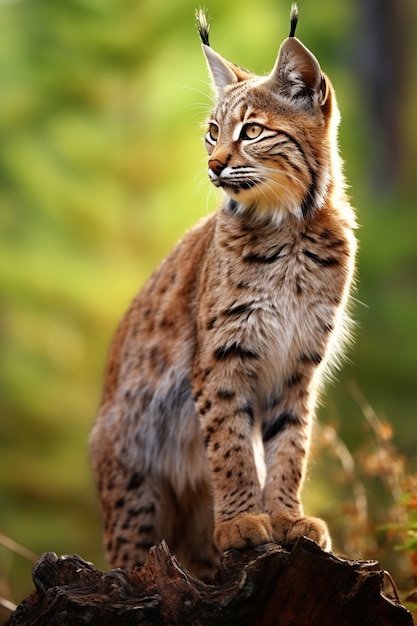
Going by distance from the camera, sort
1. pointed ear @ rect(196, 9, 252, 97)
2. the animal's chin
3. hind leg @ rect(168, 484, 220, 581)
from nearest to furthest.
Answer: the animal's chin, pointed ear @ rect(196, 9, 252, 97), hind leg @ rect(168, 484, 220, 581)

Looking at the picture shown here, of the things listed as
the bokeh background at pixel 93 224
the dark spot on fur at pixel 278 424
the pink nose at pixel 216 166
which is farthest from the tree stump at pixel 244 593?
the bokeh background at pixel 93 224

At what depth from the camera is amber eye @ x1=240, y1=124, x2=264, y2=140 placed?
4.79 m

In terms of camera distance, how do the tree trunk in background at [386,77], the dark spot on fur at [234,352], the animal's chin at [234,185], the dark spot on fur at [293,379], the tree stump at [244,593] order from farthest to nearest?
the tree trunk in background at [386,77]
the dark spot on fur at [293,379]
the dark spot on fur at [234,352]
the animal's chin at [234,185]
the tree stump at [244,593]

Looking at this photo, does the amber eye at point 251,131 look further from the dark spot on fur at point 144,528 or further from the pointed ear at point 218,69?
the dark spot on fur at point 144,528

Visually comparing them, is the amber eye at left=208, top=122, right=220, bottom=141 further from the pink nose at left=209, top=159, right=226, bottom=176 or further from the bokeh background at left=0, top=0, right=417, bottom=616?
the bokeh background at left=0, top=0, right=417, bottom=616

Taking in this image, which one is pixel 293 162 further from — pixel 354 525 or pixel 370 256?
pixel 370 256

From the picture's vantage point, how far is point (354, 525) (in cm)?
603

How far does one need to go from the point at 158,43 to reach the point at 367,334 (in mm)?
4850

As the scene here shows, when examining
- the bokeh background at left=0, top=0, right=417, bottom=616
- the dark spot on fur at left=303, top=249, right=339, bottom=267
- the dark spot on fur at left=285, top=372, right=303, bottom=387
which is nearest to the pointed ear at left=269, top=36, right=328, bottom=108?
the dark spot on fur at left=303, top=249, right=339, bottom=267

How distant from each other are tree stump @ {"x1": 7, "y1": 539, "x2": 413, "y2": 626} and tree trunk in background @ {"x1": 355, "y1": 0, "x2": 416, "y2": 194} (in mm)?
13805

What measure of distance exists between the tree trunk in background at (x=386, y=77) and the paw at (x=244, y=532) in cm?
1310

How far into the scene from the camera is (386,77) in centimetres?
1750

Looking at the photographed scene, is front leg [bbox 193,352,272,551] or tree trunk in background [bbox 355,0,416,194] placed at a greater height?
tree trunk in background [bbox 355,0,416,194]

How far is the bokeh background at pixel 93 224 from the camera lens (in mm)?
13273
